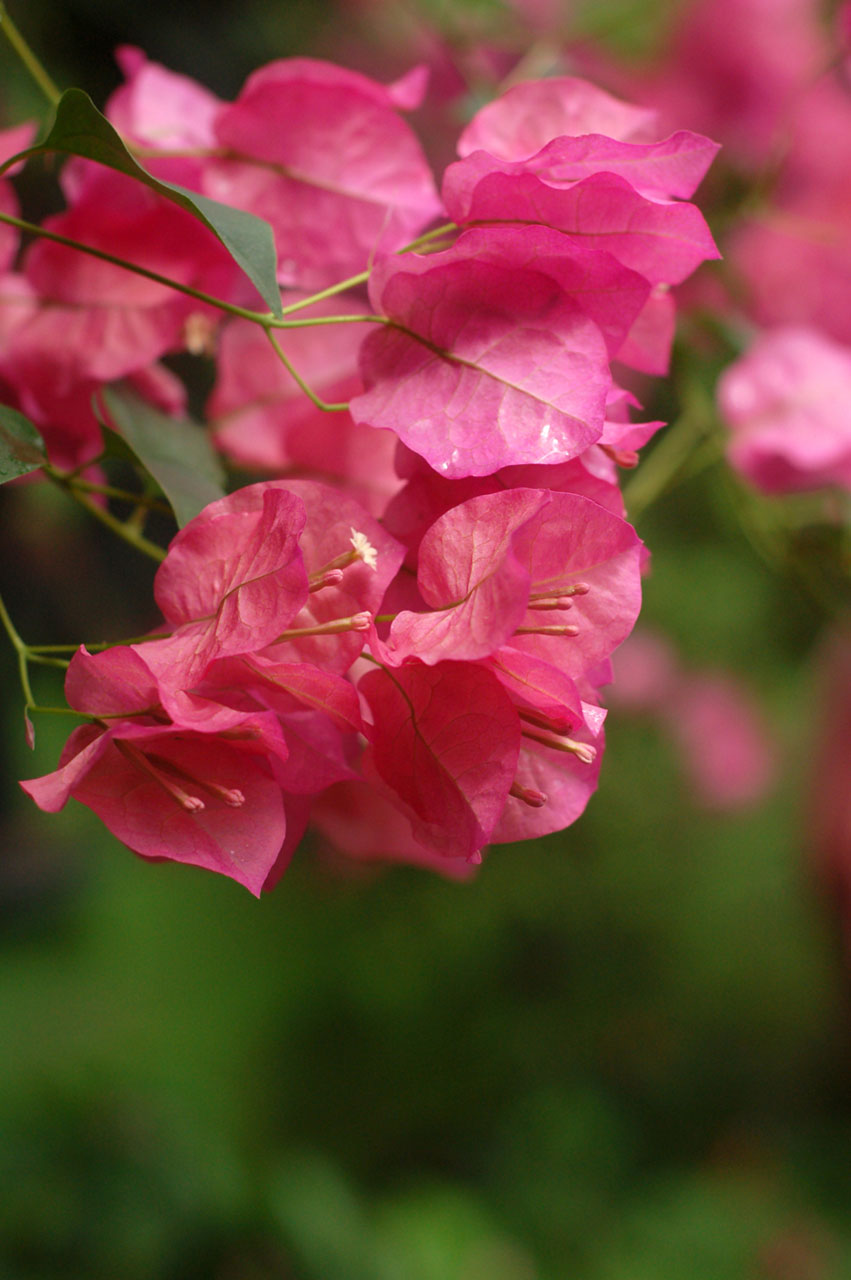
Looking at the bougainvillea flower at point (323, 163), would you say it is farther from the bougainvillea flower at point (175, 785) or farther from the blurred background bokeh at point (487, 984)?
the blurred background bokeh at point (487, 984)

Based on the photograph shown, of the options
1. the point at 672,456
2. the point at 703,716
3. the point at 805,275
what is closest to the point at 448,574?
the point at 672,456

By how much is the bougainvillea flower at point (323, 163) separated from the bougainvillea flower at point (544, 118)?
0.11 feet

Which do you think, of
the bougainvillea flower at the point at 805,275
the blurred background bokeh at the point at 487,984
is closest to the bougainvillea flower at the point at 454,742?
the bougainvillea flower at the point at 805,275

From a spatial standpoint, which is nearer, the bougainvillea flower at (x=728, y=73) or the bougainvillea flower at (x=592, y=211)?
the bougainvillea flower at (x=592, y=211)

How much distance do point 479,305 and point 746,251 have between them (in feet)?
2.81

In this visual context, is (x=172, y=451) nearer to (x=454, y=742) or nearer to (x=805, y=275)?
(x=454, y=742)

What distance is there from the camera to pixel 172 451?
1.05 ft

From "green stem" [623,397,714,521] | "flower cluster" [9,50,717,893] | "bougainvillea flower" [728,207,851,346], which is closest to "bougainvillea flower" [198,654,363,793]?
"flower cluster" [9,50,717,893]

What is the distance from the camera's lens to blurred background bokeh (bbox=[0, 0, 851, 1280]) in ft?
3.79

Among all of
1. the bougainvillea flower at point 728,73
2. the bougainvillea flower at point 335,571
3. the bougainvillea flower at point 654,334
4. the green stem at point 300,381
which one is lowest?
the bougainvillea flower at point 728,73

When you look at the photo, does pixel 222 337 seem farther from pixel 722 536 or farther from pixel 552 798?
pixel 722 536

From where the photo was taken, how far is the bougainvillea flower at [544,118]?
310 millimetres

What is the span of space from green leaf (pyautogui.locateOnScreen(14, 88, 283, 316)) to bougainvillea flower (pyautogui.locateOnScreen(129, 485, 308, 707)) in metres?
0.05

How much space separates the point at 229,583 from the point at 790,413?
0.35 m
